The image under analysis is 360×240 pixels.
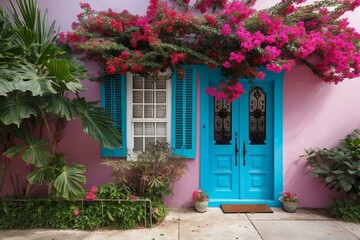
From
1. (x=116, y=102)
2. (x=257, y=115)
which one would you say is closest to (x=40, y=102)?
(x=116, y=102)

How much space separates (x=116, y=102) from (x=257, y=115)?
271 centimetres

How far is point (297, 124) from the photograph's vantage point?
5.28 metres

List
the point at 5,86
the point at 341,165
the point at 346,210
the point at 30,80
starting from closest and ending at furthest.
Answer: the point at 5,86
the point at 30,80
the point at 346,210
the point at 341,165

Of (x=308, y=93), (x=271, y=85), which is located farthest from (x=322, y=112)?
(x=271, y=85)

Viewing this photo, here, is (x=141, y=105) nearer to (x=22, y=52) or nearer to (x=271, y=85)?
(x=22, y=52)

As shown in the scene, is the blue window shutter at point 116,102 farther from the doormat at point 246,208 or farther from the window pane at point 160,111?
the doormat at point 246,208

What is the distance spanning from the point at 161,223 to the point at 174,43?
120 inches

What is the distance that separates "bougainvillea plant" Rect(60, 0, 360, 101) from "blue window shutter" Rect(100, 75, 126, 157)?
17.0 inches

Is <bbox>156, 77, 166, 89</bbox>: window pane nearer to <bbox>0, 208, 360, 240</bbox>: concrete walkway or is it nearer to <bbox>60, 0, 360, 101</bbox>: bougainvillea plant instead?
<bbox>60, 0, 360, 101</bbox>: bougainvillea plant

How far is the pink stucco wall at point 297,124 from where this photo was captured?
5.23m

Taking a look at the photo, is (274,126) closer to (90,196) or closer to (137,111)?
(137,111)

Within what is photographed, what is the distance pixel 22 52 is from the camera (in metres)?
4.15

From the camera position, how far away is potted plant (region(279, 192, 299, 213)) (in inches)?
197

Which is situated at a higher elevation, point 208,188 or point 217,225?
point 208,188
